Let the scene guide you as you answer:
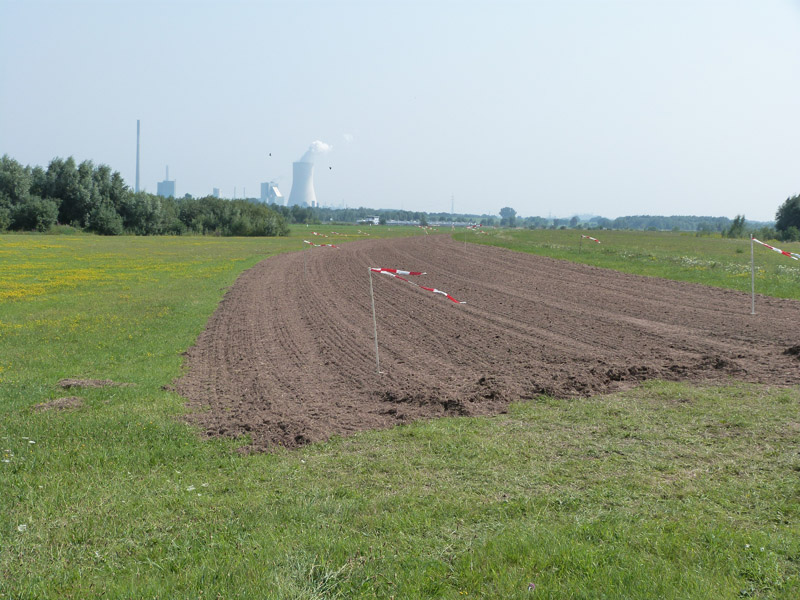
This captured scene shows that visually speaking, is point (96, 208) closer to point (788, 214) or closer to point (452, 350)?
point (452, 350)

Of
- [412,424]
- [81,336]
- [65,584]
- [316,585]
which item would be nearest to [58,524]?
[65,584]

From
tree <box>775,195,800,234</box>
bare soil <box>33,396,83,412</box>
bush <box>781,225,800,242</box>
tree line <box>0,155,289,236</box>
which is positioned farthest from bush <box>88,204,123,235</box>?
tree <box>775,195,800,234</box>

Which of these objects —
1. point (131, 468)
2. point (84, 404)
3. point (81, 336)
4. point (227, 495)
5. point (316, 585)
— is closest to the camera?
point (316, 585)

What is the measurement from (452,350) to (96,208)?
7550 centimetres

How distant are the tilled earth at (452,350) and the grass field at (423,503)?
2.17 feet

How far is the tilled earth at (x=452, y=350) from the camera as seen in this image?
8.57 m

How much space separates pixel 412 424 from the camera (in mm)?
7723

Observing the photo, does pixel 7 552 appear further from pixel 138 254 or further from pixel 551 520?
pixel 138 254

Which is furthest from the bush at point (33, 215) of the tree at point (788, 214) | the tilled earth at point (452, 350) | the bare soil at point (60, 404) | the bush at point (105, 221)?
the tree at point (788, 214)

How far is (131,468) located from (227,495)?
1.41m

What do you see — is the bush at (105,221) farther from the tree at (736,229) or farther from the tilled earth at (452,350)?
the tree at (736,229)

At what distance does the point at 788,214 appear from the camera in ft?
289

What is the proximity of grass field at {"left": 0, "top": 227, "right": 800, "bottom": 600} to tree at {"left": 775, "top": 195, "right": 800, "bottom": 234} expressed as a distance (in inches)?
3653

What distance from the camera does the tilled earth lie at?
8.57 metres
